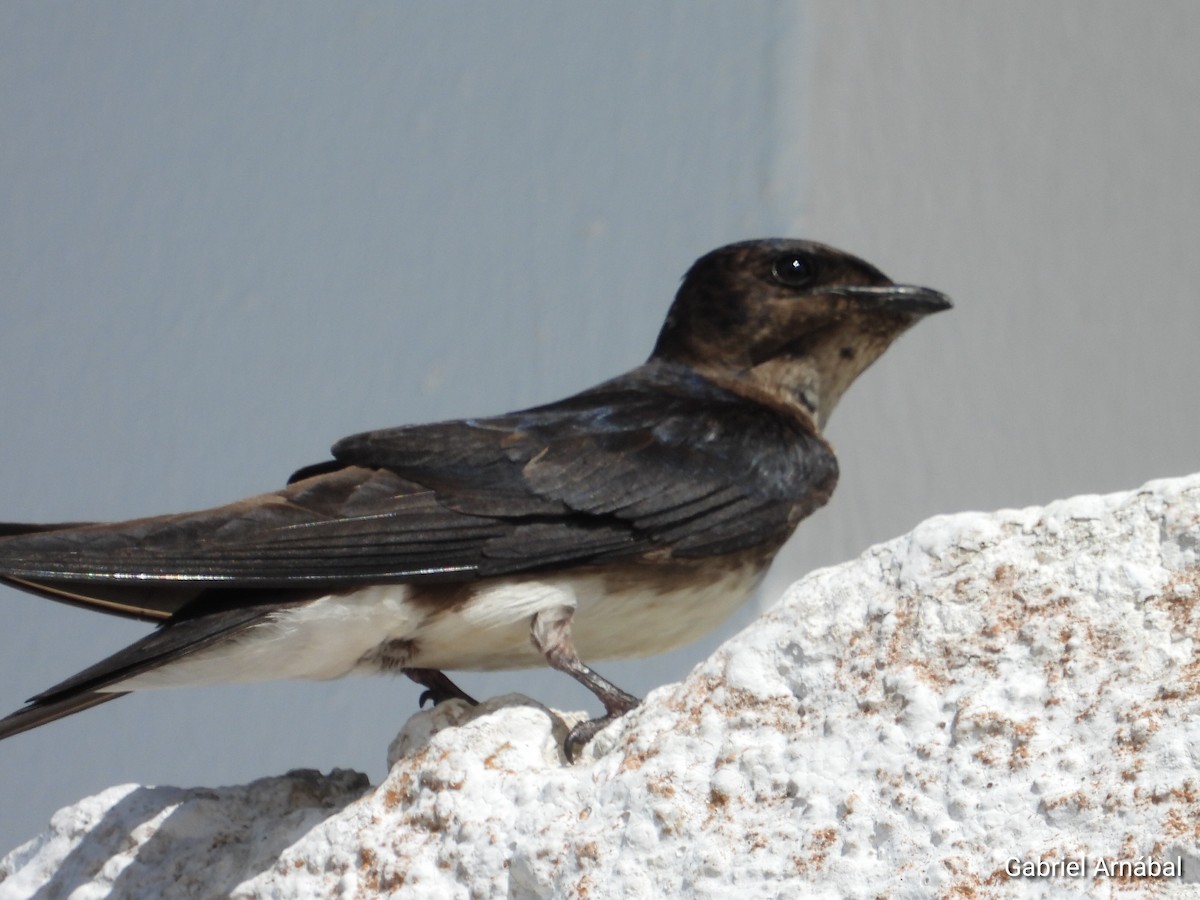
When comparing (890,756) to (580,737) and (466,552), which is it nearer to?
(580,737)

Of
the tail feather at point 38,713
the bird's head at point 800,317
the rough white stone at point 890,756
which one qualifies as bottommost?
the rough white stone at point 890,756

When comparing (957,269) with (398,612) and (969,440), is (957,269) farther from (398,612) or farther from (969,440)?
(398,612)

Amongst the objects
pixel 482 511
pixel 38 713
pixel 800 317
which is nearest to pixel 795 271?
pixel 800 317

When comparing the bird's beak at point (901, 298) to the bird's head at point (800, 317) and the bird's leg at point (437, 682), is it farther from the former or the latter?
the bird's leg at point (437, 682)

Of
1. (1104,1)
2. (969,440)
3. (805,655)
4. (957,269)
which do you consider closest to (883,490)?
(969,440)

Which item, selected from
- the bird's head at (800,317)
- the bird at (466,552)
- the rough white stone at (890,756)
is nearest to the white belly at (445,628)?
the bird at (466,552)

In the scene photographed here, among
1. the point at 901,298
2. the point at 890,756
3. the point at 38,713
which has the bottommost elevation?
the point at 890,756
